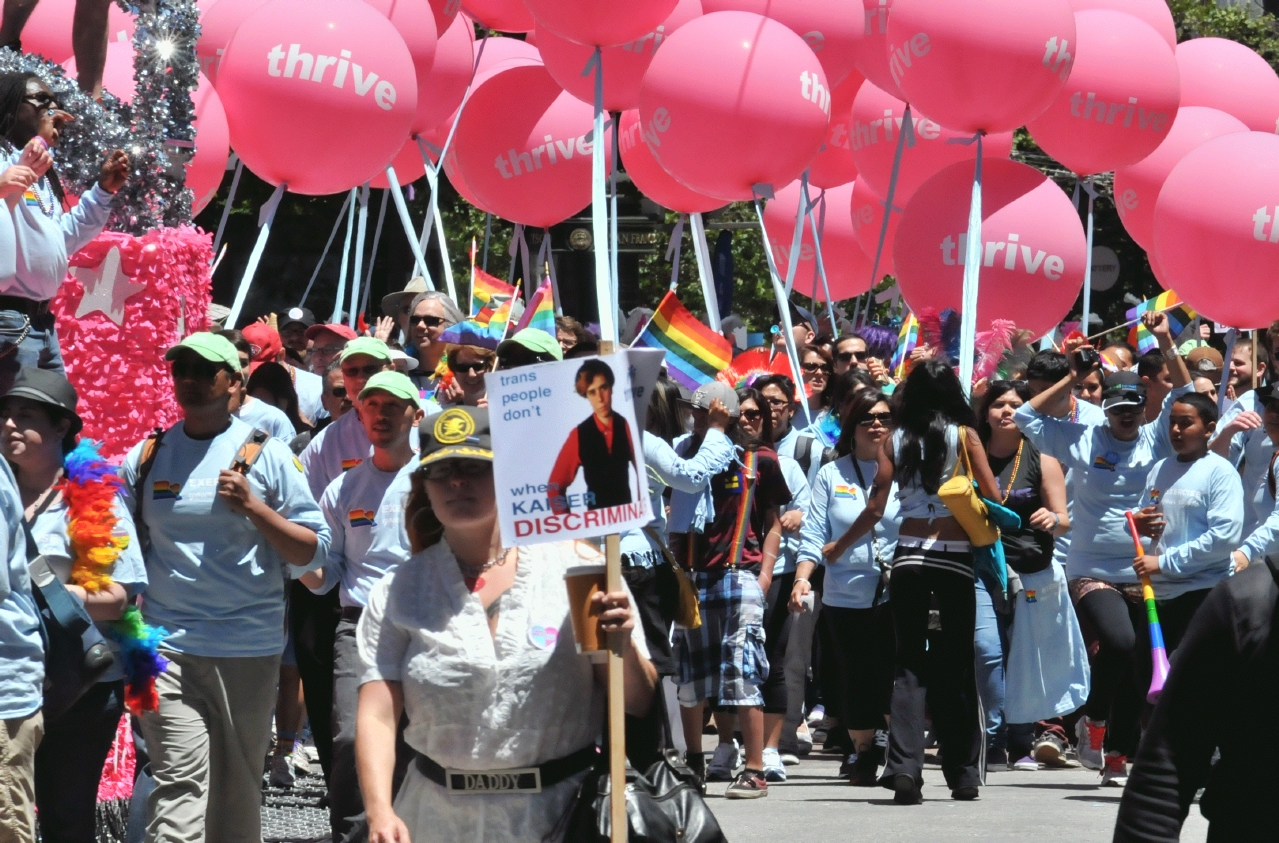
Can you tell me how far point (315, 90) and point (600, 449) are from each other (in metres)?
6.92

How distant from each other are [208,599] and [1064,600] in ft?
15.4

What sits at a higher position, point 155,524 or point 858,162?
point 858,162

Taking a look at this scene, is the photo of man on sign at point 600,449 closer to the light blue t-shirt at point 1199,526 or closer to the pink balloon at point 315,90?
the light blue t-shirt at point 1199,526

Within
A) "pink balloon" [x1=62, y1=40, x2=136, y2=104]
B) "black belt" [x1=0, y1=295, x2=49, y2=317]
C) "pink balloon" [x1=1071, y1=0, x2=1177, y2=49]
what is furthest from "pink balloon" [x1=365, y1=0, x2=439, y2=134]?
"black belt" [x1=0, y1=295, x2=49, y2=317]

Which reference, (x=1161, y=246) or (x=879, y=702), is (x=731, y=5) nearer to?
(x=1161, y=246)

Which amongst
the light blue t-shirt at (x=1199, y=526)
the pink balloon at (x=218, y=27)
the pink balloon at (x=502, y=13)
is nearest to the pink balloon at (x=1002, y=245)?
the light blue t-shirt at (x=1199, y=526)

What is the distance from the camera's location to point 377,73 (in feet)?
35.6

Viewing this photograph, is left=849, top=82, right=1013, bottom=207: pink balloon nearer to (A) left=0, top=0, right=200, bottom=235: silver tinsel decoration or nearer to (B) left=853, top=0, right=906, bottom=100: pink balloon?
(B) left=853, top=0, right=906, bottom=100: pink balloon

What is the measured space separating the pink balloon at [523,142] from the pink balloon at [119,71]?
4.08 meters

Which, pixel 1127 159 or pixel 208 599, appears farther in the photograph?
pixel 1127 159

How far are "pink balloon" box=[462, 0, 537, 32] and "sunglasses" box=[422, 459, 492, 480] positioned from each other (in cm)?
1006

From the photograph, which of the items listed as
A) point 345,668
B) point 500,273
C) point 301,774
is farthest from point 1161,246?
point 500,273

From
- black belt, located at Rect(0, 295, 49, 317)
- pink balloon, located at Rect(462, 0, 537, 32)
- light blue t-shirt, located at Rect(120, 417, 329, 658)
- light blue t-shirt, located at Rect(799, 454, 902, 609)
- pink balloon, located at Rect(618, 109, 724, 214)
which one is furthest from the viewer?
pink balloon, located at Rect(618, 109, 724, 214)

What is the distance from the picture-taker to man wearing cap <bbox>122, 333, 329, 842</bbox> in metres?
6.39
